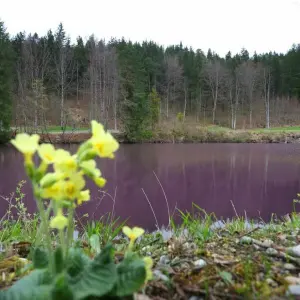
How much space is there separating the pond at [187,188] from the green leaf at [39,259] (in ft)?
7.63

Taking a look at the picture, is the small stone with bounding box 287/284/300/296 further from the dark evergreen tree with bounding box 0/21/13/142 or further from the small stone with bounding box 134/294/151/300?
the dark evergreen tree with bounding box 0/21/13/142

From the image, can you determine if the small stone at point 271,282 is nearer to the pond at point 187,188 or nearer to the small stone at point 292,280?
the small stone at point 292,280

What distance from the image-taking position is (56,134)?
19.0 m

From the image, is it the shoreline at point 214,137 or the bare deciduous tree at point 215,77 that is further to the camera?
the bare deciduous tree at point 215,77

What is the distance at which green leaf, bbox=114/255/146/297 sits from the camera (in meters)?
0.67

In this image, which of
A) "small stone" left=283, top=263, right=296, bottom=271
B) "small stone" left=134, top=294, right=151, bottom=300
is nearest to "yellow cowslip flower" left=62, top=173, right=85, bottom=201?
"small stone" left=134, top=294, right=151, bottom=300

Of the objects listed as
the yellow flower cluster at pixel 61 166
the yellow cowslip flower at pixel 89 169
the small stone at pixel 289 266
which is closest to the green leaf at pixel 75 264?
the yellow flower cluster at pixel 61 166

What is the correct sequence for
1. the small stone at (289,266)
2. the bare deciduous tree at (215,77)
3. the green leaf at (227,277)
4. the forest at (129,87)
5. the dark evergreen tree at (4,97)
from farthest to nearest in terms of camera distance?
the bare deciduous tree at (215,77), the forest at (129,87), the dark evergreen tree at (4,97), the small stone at (289,266), the green leaf at (227,277)

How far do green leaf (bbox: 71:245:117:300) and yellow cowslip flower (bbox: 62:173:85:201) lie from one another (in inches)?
6.5

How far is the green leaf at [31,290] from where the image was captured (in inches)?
25.5

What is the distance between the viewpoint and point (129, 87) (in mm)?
22266

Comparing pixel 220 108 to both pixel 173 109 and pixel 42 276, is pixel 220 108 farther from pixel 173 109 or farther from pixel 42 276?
pixel 42 276

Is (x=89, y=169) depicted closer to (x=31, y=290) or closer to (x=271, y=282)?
(x=31, y=290)

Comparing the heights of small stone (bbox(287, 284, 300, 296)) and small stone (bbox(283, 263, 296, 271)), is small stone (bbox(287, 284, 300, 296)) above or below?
above
